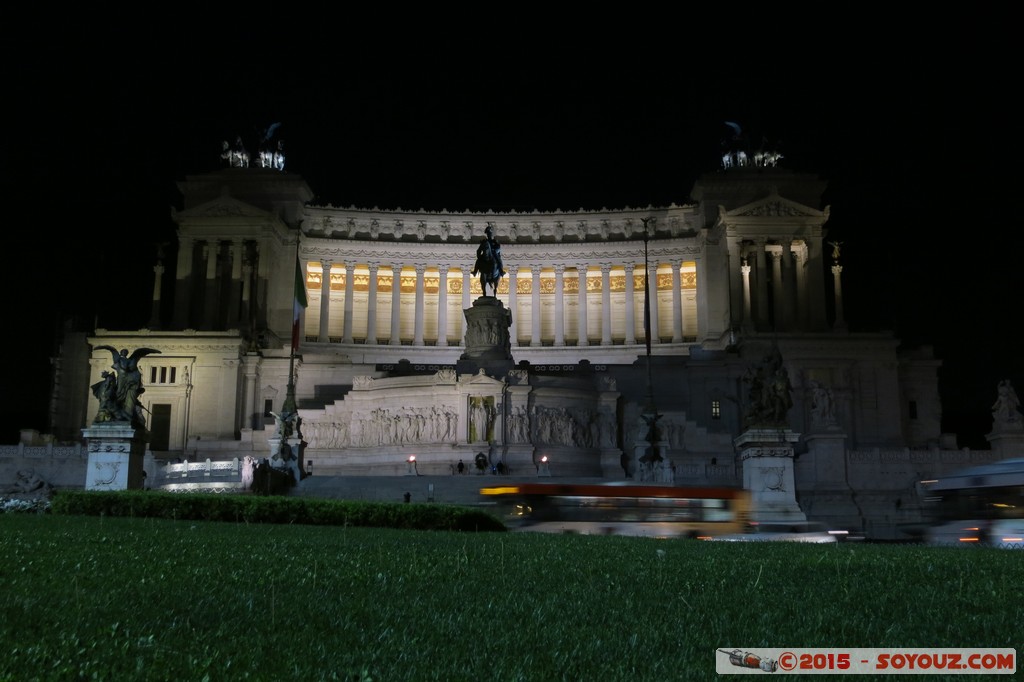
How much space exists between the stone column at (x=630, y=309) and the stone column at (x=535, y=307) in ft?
27.5

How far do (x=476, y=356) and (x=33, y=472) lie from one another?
26.9 metres

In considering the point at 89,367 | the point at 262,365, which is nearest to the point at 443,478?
the point at 262,365

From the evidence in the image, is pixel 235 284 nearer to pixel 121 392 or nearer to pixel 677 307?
pixel 677 307

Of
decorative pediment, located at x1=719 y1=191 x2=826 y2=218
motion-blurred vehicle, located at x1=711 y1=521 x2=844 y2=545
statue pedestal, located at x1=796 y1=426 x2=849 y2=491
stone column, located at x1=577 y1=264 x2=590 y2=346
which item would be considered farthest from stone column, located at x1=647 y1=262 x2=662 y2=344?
motion-blurred vehicle, located at x1=711 y1=521 x2=844 y2=545

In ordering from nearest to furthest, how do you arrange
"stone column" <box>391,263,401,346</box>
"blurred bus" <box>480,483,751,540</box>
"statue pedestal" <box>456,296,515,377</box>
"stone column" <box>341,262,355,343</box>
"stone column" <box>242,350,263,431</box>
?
1. "blurred bus" <box>480,483,751,540</box>
2. "statue pedestal" <box>456,296,515,377</box>
3. "stone column" <box>242,350,263,431</box>
4. "stone column" <box>391,263,401,346</box>
5. "stone column" <box>341,262,355,343</box>

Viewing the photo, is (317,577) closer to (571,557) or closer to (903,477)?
(571,557)

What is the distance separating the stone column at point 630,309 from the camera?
318 ft

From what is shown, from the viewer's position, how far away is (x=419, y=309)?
99.8m

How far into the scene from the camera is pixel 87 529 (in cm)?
1972

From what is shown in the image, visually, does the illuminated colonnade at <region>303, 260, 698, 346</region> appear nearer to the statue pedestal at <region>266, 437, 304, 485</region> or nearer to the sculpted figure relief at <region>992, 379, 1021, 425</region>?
the sculpted figure relief at <region>992, 379, 1021, 425</region>

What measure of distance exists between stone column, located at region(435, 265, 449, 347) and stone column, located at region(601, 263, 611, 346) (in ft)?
48.1

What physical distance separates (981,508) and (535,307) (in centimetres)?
7291

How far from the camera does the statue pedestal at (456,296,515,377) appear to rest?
68.6 m

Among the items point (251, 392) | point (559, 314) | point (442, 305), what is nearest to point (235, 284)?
point (251, 392)
